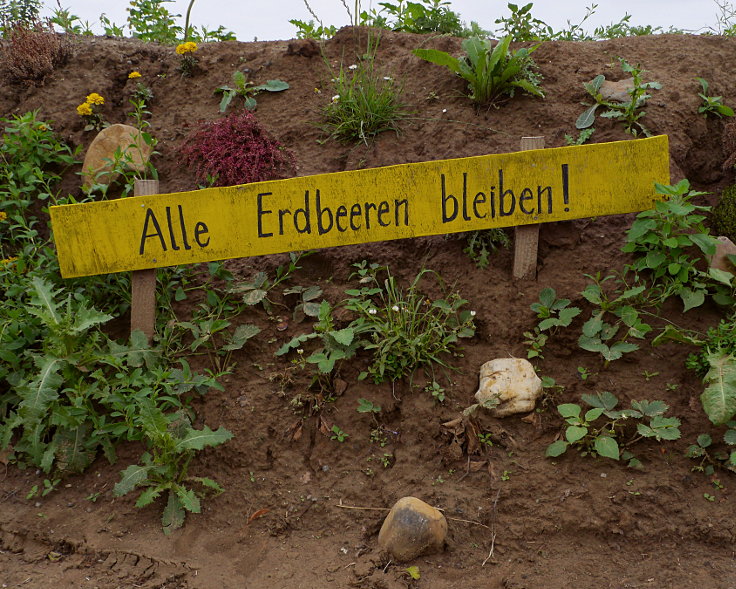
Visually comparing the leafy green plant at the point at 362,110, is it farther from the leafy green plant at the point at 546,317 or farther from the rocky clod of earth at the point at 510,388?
the rocky clod of earth at the point at 510,388

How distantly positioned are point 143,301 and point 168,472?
956mm

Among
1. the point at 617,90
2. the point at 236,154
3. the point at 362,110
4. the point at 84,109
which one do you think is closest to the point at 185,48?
the point at 84,109

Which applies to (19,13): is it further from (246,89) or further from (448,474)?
(448,474)

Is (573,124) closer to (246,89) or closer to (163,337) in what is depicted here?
(246,89)

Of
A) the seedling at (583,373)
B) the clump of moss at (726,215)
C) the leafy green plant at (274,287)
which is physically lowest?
the seedling at (583,373)

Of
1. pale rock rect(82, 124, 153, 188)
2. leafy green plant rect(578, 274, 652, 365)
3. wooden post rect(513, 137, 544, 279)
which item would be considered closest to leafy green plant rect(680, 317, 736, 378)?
leafy green plant rect(578, 274, 652, 365)

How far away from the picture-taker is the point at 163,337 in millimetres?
3320

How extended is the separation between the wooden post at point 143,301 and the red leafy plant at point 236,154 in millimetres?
646

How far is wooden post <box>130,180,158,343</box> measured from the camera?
3.26 meters

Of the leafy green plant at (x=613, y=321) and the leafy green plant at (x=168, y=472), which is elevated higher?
the leafy green plant at (x=613, y=321)

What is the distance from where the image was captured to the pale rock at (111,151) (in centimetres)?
391

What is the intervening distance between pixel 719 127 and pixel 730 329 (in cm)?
159

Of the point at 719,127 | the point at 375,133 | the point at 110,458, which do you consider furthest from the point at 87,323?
the point at 719,127

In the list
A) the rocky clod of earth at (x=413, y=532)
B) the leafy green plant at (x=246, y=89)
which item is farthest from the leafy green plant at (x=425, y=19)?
the rocky clod of earth at (x=413, y=532)
